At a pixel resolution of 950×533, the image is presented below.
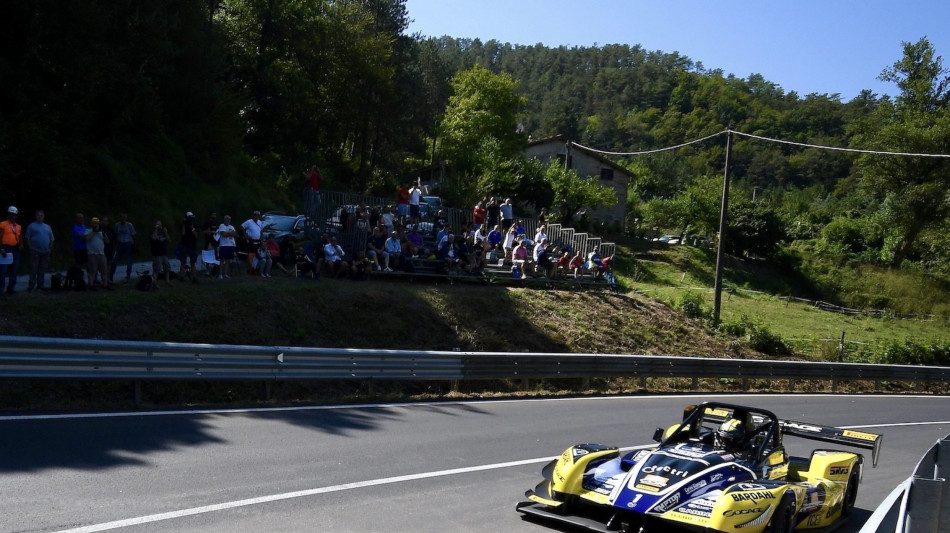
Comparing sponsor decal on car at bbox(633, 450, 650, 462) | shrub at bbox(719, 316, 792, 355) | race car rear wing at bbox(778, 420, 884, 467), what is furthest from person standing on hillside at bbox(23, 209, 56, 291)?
shrub at bbox(719, 316, 792, 355)

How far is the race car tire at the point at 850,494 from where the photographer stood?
10.0m

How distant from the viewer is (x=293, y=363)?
1448 cm

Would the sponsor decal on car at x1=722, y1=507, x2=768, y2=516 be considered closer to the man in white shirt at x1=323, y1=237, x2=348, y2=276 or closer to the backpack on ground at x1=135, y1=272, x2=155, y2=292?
the backpack on ground at x1=135, y1=272, x2=155, y2=292

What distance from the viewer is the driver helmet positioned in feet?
32.1

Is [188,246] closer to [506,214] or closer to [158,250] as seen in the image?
[158,250]

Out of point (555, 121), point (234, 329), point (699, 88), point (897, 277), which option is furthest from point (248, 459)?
point (699, 88)

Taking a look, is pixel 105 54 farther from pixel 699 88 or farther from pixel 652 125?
pixel 699 88

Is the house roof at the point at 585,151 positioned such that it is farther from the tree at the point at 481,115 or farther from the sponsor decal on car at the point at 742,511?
the sponsor decal on car at the point at 742,511

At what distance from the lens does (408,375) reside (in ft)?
53.0

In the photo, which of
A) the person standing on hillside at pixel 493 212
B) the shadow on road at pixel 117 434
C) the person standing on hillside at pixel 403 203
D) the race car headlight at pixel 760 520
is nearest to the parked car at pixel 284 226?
the person standing on hillside at pixel 403 203

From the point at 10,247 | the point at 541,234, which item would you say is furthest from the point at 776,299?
the point at 10,247

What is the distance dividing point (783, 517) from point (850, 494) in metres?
2.36

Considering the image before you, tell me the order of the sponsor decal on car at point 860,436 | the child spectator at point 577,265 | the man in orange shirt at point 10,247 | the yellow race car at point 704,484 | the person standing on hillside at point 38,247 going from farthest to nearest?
the child spectator at point 577,265 < the person standing on hillside at point 38,247 < the man in orange shirt at point 10,247 < the sponsor decal on car at point 860,436 < the yellow race car at point 704,484

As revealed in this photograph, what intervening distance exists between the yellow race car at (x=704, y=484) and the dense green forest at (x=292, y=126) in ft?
58.0
